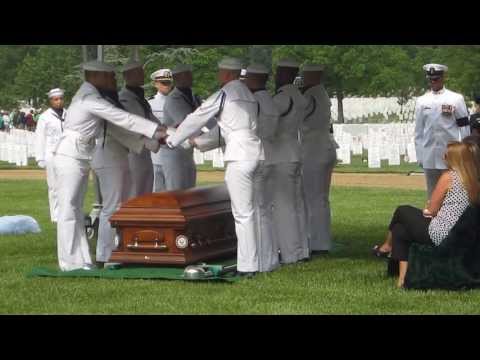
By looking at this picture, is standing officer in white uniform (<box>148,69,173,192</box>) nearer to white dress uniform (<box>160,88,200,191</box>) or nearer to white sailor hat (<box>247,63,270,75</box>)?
white dress uniform (<box>160,88,200,191</box>)

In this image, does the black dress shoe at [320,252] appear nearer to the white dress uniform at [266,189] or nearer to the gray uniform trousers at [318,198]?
the gray uniform trousers at [318,198]

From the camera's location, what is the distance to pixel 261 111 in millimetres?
11117

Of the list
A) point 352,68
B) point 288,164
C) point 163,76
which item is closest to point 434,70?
point 288,164

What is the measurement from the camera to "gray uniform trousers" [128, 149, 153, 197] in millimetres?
12055

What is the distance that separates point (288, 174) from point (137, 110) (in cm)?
168

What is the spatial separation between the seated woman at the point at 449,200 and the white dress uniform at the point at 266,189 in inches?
69.8

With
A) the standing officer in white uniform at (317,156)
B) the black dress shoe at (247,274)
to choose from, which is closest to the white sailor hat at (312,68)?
the standing officer in white uniform at (317,156)

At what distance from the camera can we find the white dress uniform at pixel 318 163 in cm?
1245

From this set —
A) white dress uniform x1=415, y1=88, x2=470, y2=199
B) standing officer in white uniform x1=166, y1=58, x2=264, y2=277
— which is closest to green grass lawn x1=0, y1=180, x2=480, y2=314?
standing officer in white uniform x1=166, y1=58, x2=264, y2=277

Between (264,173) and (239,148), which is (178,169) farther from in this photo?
(239,148)
